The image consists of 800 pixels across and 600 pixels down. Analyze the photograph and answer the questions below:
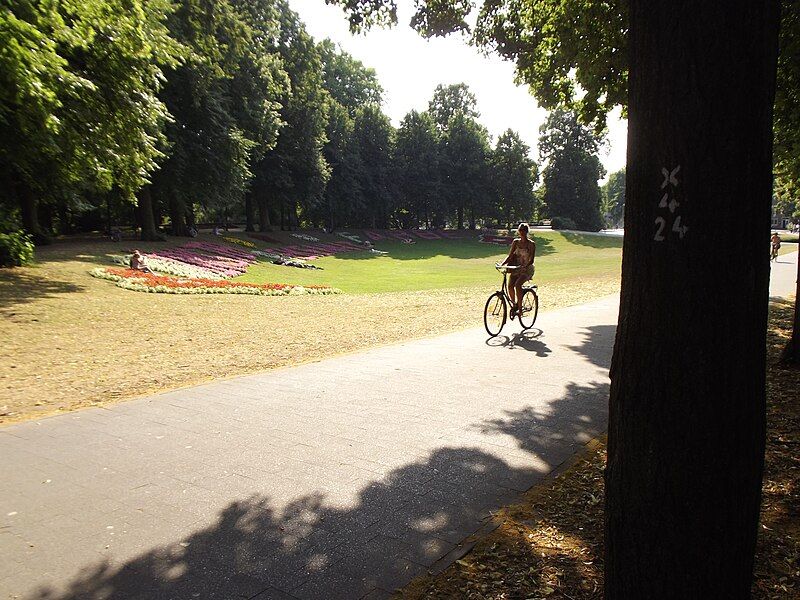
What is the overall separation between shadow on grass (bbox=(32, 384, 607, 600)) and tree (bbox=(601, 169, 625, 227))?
143 meters

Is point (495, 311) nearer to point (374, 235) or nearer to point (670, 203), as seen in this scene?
point (670, 203)

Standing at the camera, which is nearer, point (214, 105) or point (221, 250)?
point (214, 105)

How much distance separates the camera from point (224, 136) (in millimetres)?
30891

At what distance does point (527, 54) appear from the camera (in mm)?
13531

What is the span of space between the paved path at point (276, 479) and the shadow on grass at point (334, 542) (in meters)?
0.01

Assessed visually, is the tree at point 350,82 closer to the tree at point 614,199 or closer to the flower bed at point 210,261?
the flower bed at point 210,261

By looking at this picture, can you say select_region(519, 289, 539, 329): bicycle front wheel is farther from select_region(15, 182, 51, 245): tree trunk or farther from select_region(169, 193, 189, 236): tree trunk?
select_region(169, 193, 189, 236): tree trunk

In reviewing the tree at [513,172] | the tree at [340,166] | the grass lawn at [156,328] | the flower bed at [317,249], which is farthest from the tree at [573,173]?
the grass lawn at [156,328]

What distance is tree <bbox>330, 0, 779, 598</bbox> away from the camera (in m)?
2.01

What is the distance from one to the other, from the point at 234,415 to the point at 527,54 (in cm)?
1197

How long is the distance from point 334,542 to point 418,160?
2571 inches

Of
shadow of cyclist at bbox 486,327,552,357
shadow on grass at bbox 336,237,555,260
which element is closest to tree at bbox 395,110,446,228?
shadow on grass at bbox 336,237,555,260

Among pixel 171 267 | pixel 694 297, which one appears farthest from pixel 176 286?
pixel 694 297

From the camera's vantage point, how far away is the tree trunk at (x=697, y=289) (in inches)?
79.2
